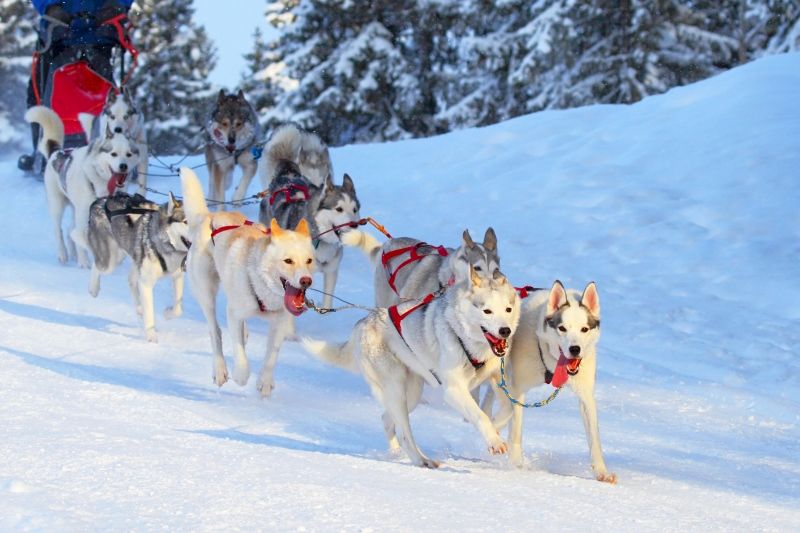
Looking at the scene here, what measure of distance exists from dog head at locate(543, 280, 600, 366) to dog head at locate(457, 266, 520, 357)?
0.50 feet

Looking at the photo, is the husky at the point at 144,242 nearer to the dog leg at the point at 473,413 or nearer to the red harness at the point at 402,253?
the red harness at the point at 402,253

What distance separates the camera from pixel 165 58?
1059 inches

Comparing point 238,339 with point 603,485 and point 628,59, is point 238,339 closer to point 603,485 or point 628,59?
point 603,485

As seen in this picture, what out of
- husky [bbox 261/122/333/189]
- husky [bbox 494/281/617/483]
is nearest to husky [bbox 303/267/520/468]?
husky [bbox 494/281/617/483]

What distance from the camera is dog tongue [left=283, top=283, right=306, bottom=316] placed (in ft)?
16.9

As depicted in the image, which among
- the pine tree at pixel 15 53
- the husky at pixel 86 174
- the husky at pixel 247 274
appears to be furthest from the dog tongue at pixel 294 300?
the pine tree at pixel 15 53

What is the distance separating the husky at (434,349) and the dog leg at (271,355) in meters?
0.90

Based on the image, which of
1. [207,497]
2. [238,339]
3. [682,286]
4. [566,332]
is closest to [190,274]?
[238,339]

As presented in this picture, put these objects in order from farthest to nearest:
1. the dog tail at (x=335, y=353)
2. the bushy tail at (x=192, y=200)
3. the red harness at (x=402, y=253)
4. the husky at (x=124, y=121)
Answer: the husky at (x=124, y=121)
the bushy tail at (x=192, y=200)
the red harness at (x=402, y=253)
the dog tail at (x=335, y=353)

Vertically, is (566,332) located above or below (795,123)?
below

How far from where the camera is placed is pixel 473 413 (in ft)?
13.4

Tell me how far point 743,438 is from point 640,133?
6337 mm

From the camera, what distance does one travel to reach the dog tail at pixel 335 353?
4547 mm

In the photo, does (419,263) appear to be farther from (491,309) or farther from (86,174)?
(86,174)
